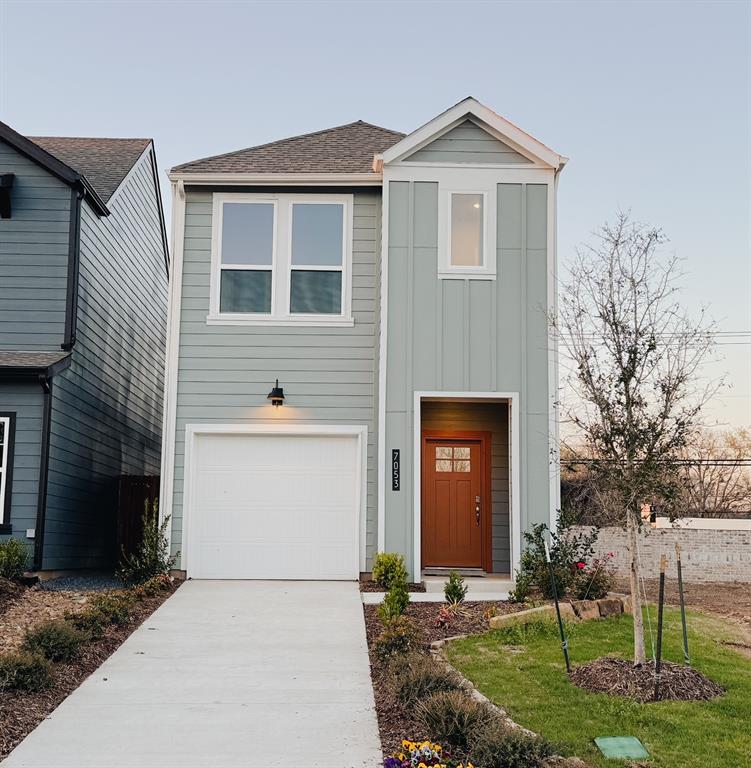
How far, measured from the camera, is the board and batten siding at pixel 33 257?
40.8 ft

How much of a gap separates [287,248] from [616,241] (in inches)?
238

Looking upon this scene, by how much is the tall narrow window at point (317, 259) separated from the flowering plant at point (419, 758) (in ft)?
26.8

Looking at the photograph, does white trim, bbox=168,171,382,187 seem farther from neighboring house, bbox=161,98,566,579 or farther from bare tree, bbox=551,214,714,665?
bare tree, bbox=551,214,714,665

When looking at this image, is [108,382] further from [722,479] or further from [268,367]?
[722,479]

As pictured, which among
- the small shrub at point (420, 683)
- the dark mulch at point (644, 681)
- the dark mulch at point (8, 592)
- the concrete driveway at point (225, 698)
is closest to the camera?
the concrete driveway at point (225, 698)

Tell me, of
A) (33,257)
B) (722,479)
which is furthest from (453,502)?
(722,479)

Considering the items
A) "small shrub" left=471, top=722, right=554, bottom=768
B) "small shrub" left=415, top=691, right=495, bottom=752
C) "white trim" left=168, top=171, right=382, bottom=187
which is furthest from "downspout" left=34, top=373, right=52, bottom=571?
"small shrub" left=471, top=722, right=554, bottom=768

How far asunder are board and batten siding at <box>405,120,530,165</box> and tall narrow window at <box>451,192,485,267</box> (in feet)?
1.65

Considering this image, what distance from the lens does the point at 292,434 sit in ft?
39.8

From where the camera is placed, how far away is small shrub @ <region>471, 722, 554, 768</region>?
15.9ft

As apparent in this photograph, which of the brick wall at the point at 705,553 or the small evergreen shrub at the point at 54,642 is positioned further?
the brick wall at the point at 705,553

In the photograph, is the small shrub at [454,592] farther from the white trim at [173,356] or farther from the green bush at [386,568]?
the white trim at [173,356]

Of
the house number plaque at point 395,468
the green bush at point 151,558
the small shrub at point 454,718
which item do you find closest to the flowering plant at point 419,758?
the small shrub at point 454,718

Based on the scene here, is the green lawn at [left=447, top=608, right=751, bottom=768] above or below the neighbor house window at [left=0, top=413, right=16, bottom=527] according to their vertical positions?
below
